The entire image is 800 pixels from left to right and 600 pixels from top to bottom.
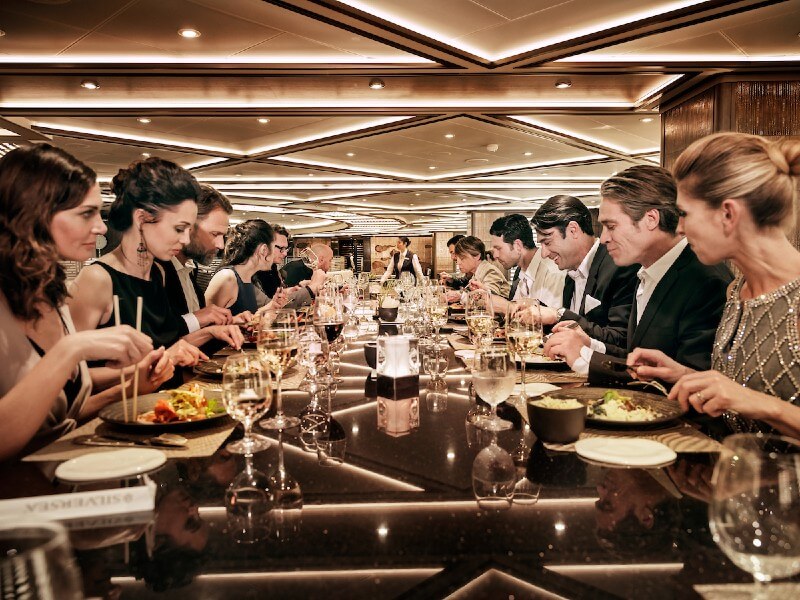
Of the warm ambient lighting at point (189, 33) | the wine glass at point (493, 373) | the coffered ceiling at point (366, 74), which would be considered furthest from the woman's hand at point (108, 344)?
the warm ambient lighting at point (189, 33)

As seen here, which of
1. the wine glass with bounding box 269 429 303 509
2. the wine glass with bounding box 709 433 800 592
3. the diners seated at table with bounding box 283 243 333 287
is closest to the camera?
the wine glass with bounding box 709 433 800 592

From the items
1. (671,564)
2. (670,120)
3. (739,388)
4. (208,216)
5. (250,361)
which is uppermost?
(670,120)

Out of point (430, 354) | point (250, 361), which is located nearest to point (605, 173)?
point (430, 354)

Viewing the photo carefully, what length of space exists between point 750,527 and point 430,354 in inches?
68.3

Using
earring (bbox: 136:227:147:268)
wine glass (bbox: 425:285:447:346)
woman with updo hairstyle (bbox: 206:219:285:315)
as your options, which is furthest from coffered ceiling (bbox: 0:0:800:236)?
wine glass (bbox: 425:285:447:346)

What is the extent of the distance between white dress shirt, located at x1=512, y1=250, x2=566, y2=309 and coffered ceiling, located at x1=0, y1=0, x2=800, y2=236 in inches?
71.9

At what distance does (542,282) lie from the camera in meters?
5.36

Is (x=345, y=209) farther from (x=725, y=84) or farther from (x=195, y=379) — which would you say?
(x=195, y=379)

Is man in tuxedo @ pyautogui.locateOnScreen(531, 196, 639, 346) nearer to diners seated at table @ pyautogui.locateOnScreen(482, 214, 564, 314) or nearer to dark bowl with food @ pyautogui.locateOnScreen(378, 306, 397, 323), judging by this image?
dark bowl with food @ pyautogui.locateOnScreen(378, 306, 397, 323)

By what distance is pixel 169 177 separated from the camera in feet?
8.25

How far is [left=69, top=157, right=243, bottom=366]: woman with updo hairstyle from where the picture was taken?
94.0 inches

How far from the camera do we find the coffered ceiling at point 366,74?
4.29m

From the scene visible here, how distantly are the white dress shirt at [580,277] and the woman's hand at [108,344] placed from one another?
297cm

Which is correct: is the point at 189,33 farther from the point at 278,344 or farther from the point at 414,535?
the point at 414,535
